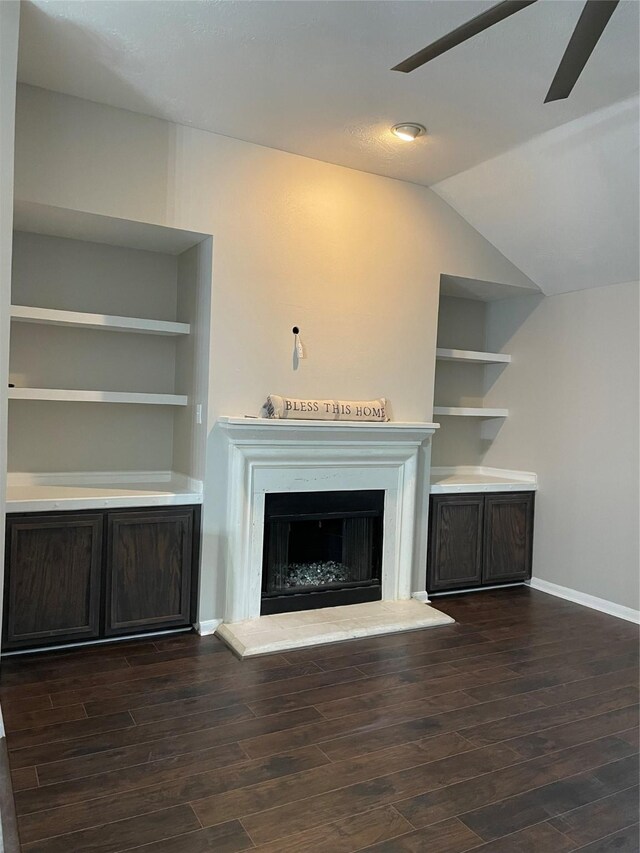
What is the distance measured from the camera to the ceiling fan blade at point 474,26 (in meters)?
1.76

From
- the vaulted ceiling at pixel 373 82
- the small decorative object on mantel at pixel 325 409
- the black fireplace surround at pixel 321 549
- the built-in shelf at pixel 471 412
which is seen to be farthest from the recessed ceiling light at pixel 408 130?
the black fireplace surround at pixel 321 549

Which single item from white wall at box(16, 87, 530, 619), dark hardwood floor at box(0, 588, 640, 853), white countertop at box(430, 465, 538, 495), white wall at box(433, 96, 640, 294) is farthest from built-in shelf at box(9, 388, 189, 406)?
white wall at box(433, 96, 640, 294)

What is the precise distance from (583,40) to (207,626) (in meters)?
3.31

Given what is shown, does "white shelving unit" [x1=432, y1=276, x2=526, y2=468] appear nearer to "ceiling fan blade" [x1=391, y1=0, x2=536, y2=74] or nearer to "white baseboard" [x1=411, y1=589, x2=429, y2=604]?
"white baseboard" [x1=411, y1=589, x2=429, y2=604]

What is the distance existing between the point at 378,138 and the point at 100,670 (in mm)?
3230

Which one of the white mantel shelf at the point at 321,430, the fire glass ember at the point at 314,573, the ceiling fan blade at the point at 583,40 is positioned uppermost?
the ceiling fan blade at the point at 583,40

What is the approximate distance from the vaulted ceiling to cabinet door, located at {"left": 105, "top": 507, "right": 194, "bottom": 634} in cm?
222

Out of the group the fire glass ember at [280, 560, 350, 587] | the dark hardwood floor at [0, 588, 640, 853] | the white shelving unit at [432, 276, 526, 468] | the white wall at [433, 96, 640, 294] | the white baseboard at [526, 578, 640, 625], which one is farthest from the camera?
the white shelving unit at [432, 276, 526, 468]

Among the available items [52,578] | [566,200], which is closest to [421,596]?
[52,578]

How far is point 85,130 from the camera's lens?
11.0ft

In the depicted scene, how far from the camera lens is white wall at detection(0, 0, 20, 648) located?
8.09ft

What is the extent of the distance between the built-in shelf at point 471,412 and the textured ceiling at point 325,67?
184 cm

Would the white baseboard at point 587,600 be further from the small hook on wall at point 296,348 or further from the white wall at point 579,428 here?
the small hook on wall at point 296,348

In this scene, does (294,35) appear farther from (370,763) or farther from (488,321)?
(488,321)
